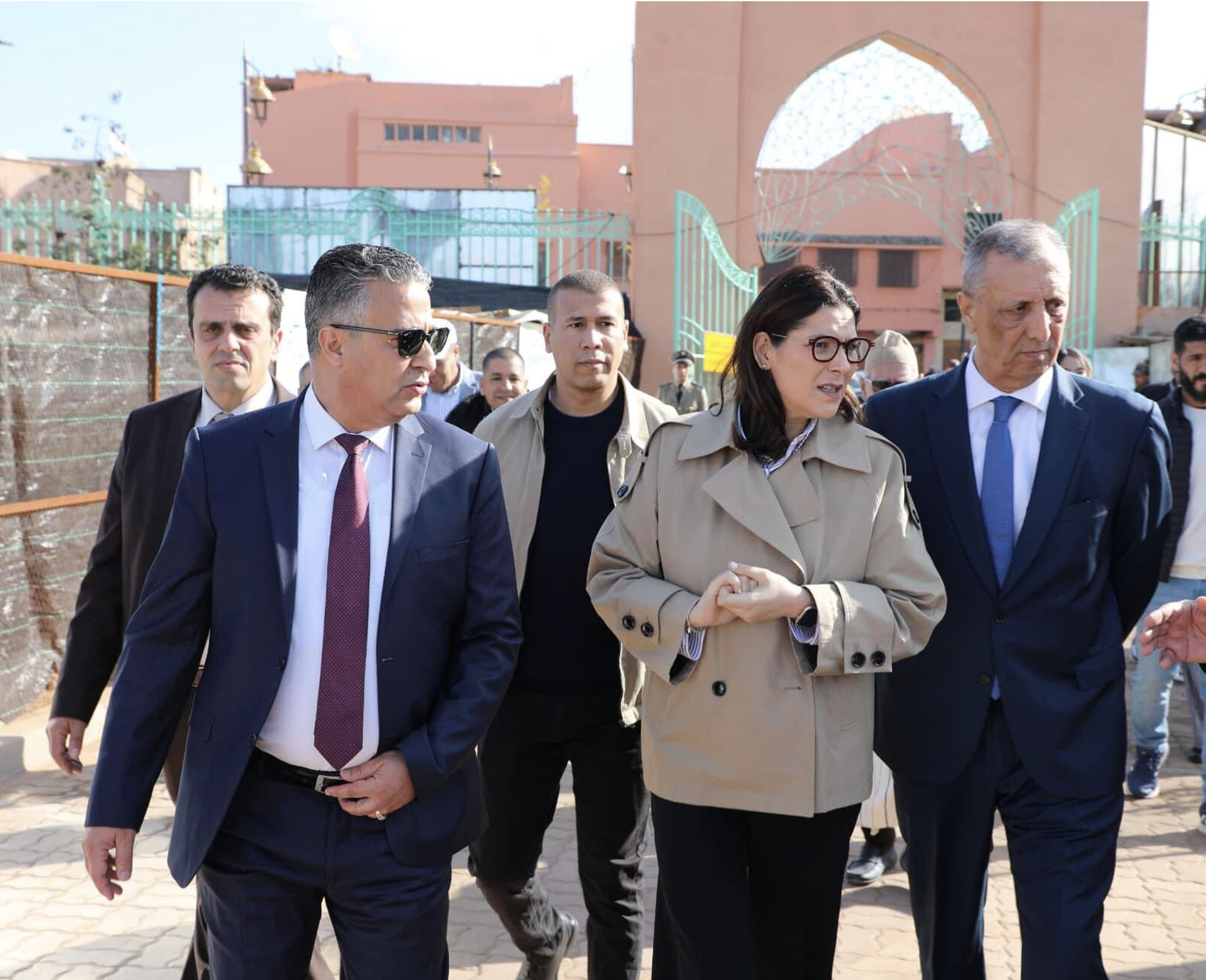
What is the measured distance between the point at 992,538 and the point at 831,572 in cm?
54

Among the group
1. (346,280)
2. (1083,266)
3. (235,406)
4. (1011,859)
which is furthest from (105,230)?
(1011,859)

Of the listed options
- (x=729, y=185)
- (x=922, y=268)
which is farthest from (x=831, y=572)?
(x=922, y=268)

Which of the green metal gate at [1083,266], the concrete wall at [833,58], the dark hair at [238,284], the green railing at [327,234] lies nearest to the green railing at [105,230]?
the green railing at [327,234]

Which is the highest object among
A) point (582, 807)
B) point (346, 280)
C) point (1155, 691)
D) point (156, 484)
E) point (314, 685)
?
point (346, 280)

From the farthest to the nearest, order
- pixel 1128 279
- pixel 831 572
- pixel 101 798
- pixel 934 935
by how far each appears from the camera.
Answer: pixel 1128 279, pixel 934 935, pixel 831 572, pixel 101 798

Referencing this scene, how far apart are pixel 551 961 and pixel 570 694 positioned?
3.02 ft

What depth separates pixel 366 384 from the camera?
100 inches

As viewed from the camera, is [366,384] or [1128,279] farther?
[1128,279]

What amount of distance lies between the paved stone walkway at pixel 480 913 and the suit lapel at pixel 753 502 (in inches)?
77.6

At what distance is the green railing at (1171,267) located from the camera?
18356 mm

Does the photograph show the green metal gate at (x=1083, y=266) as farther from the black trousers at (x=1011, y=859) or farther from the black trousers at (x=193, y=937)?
the black trousers at (x=193, y=937)

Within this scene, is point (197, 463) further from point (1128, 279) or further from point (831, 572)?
point (1128, 279)

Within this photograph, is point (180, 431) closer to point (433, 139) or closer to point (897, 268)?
point (433, 139)

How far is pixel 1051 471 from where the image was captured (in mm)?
3105
